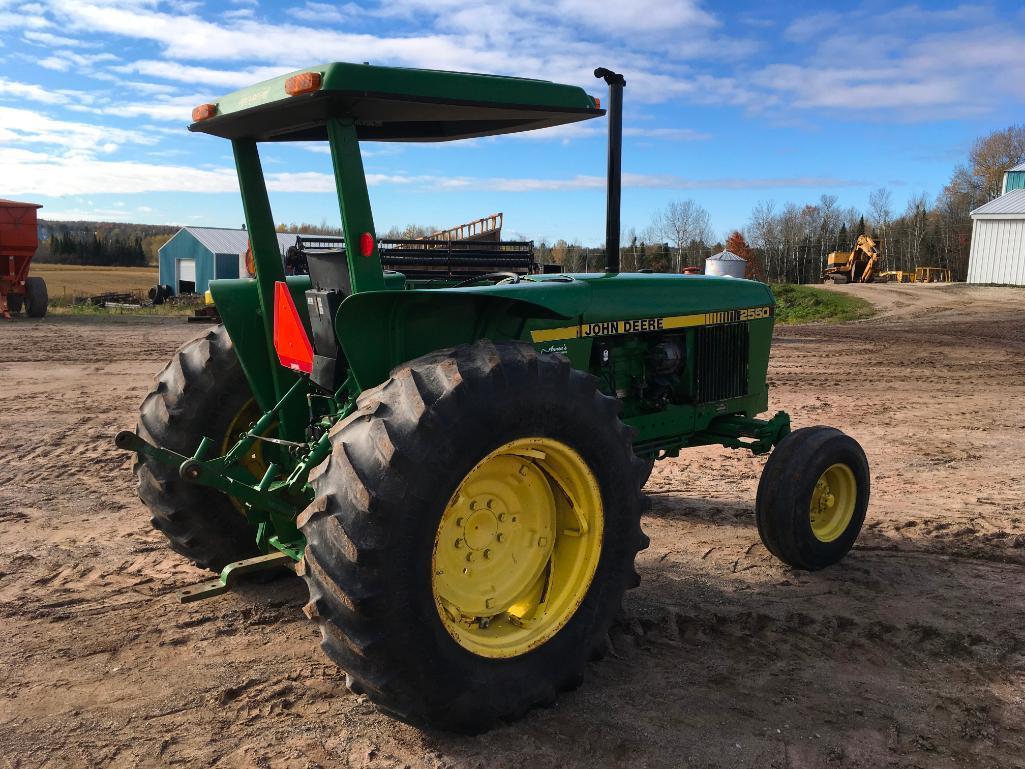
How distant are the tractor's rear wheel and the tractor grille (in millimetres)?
2528

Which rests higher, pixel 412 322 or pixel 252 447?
pixel 412 322

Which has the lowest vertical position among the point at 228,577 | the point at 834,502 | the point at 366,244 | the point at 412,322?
the point at 834,502

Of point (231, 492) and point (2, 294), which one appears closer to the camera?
point (231, 492)

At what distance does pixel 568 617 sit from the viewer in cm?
318

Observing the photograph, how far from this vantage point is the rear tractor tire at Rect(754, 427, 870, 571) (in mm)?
4484

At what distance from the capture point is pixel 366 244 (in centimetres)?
304

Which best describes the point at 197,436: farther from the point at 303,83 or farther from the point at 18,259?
the point at 18,259

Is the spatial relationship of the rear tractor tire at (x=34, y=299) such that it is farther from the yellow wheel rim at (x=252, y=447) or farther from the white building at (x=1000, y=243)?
the white building at (x=1000, y=243)

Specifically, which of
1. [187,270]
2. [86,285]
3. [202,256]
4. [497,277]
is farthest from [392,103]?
[86,285]

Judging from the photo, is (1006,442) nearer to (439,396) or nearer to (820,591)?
(820,591)

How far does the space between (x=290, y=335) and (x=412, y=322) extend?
2.25 feet

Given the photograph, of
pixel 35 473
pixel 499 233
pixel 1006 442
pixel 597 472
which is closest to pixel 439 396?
pixel 597 472

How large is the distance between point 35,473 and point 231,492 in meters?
4.20

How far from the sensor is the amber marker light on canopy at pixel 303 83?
270 centimetres
